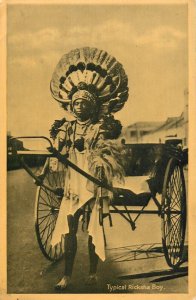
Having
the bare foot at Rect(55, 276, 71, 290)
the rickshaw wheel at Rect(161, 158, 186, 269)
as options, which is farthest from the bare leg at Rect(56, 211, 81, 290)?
the rickshaw wheel at Rect(161, 158, 186, 269)

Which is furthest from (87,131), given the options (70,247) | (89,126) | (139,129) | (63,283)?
(63,283)

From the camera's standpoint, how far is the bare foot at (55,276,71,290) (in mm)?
1468

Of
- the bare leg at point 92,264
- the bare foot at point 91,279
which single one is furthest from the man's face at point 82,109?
the bare foot at point 91,279

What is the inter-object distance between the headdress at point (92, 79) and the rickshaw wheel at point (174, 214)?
248 mm

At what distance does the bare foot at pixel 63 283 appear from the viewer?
4.82ft

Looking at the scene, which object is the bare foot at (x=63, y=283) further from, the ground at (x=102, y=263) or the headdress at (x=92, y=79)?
the headdress at (x=92, y=79)

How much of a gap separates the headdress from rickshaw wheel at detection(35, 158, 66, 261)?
22 cm


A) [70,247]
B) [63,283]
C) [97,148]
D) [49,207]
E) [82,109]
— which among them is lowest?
[63,283]

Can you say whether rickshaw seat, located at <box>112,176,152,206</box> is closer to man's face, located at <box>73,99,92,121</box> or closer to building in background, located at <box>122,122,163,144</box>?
building in background, located at <box>122,122,163,144</box>

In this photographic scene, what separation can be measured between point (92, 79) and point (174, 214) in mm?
461

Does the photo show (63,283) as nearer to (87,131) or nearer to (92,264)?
(92,264)

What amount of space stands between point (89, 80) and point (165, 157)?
316mm

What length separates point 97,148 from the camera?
1.48m

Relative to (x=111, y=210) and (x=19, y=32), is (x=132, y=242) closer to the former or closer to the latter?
(x=111, y=210)
